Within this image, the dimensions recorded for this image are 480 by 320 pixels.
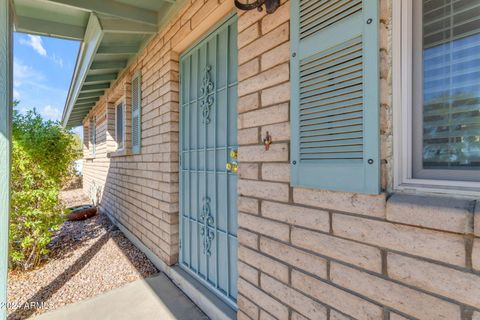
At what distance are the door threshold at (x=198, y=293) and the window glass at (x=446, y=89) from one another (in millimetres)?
1800

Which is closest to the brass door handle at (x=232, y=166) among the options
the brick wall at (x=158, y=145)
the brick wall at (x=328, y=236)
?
the brick wall at (x=328, y=236)

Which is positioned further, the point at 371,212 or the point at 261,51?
the point at 261,51

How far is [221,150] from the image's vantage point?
7.66ft

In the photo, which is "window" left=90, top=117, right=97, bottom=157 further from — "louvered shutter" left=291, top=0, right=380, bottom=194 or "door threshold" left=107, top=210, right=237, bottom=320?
"louvered shutter" left=291, top=0, right=380, bottom=194

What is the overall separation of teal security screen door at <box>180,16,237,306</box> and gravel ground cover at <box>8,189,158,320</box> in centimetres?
91

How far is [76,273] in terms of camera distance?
3.21 m

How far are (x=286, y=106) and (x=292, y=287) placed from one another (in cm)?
99

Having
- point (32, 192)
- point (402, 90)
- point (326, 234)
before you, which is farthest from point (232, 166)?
point (32, 192)

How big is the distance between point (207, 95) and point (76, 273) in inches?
109

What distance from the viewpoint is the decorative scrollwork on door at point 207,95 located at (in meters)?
2.46

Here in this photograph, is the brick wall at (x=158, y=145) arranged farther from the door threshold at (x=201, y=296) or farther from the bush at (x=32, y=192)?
the bush at (x=32, y=192)

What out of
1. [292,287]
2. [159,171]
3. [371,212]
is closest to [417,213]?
[371,212]

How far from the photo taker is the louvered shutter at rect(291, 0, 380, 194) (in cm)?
104

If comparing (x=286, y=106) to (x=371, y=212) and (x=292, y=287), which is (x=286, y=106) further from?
(x=292, y=287)
